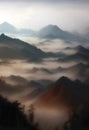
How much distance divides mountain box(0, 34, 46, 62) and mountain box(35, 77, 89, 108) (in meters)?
4.86

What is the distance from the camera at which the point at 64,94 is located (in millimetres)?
16469

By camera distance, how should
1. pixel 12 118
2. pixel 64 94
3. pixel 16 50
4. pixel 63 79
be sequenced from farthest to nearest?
pixel 16 50 < pixel 63 79 < pixel 64 94 < pixel 12 118

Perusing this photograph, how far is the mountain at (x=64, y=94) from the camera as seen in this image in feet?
51.0

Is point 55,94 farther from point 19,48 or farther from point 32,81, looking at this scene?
point 19,48

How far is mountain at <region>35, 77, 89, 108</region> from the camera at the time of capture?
15531mm

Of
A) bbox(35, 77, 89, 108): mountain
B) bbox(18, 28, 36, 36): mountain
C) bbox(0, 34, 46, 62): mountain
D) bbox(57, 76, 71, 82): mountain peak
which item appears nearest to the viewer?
bbox(35, 77, 89, 108): mountain

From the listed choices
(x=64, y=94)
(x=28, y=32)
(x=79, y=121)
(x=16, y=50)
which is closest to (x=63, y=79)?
(x=64, y=94)

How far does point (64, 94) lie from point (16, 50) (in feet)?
41.6

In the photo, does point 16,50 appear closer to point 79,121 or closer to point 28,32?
point 28,32

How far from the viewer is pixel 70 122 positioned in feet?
40.7

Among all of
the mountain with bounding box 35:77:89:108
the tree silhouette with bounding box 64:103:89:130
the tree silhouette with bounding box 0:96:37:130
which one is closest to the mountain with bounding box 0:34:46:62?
the mountain with bounding box 35:77:89:108

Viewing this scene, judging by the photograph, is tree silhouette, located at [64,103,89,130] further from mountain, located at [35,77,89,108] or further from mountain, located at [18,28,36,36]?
mountain, located at [18,28,36,36]

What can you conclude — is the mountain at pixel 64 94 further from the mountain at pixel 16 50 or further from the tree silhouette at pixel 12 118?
the mountain at pixel 16 50

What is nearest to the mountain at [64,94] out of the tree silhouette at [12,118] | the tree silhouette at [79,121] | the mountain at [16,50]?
the tree silhouette at [79,121]
